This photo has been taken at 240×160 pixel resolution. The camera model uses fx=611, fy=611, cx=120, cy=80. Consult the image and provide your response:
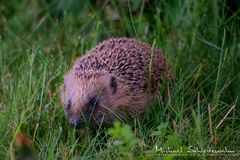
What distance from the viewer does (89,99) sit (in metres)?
5.20

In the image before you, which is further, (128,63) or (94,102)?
Answer: (128,63)

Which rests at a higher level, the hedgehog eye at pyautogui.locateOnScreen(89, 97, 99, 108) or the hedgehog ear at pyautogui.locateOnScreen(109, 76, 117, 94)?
the hedgehog ear at pyautogui.locateOnScreen(109, 76, 117, 94)

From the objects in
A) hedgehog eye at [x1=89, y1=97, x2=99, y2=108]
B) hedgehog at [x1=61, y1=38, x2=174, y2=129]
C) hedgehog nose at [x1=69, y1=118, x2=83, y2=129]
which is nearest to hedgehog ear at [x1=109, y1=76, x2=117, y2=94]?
hedgehog at [x1=61, y1=38, x2=174, y2=129]

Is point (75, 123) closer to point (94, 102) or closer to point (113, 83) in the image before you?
point (94, 102)

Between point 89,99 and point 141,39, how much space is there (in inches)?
66.9

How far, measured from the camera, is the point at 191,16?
22.9 ft

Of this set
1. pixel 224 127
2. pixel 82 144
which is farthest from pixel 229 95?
pixel 82 144

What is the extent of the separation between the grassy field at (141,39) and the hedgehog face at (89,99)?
15 cm

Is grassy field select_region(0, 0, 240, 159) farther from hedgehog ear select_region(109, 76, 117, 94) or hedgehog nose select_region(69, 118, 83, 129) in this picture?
hedgehog ear select_region(109, 76, 117, 94)

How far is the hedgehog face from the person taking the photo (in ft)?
16.6

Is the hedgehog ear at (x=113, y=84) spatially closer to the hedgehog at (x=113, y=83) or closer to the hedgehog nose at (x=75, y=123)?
the hedgehog at (x=113, y=83)

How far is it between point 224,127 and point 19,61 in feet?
7.73

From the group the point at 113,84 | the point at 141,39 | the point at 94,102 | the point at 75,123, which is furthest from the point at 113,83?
the point at 141,39

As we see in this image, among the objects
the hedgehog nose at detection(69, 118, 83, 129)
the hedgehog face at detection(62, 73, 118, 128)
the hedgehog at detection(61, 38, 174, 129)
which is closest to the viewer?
the hedgehog nose at detection(69, 118, 83, 129)
